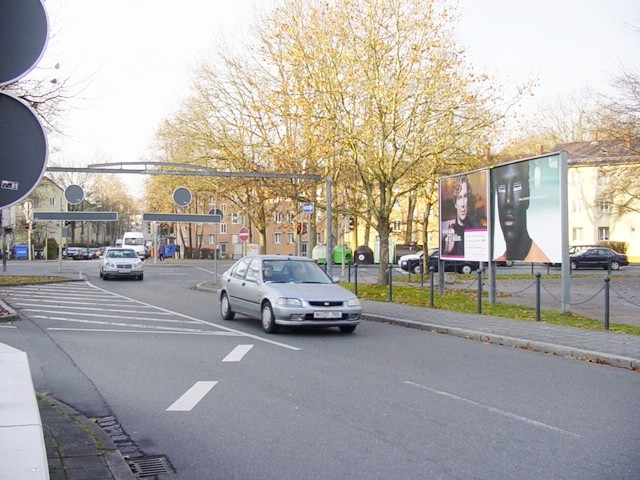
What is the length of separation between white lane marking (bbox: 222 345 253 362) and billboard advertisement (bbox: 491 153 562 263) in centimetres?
806

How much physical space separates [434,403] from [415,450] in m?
1.84

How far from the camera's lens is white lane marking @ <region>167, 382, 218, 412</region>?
7.13m

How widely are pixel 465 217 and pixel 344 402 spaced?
13824 millimetres

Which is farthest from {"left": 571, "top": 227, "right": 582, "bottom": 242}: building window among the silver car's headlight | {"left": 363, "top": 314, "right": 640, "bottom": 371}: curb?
the silver car's headlight

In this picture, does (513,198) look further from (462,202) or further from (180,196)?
(180,196)

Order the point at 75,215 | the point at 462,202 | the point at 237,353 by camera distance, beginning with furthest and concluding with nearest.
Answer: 1. the point at 75,215
2. the point at 462,202
3. the point at 237,353

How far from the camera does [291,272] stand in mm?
14484

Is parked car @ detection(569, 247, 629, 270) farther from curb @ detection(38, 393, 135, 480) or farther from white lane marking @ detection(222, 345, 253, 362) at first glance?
curb @ detection(38, 393, 135, 480)

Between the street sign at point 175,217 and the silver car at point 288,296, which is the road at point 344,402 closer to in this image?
the silver car at point 288,296

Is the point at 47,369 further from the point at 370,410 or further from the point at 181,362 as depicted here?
the point at 370,410

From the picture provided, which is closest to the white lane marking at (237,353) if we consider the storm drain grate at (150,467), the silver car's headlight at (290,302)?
the silver car's headlight at (290,302)

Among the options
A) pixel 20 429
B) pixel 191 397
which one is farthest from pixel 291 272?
pixel 20 429

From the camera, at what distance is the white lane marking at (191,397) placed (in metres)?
7.13

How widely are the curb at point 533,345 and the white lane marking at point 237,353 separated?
14.0 ft
